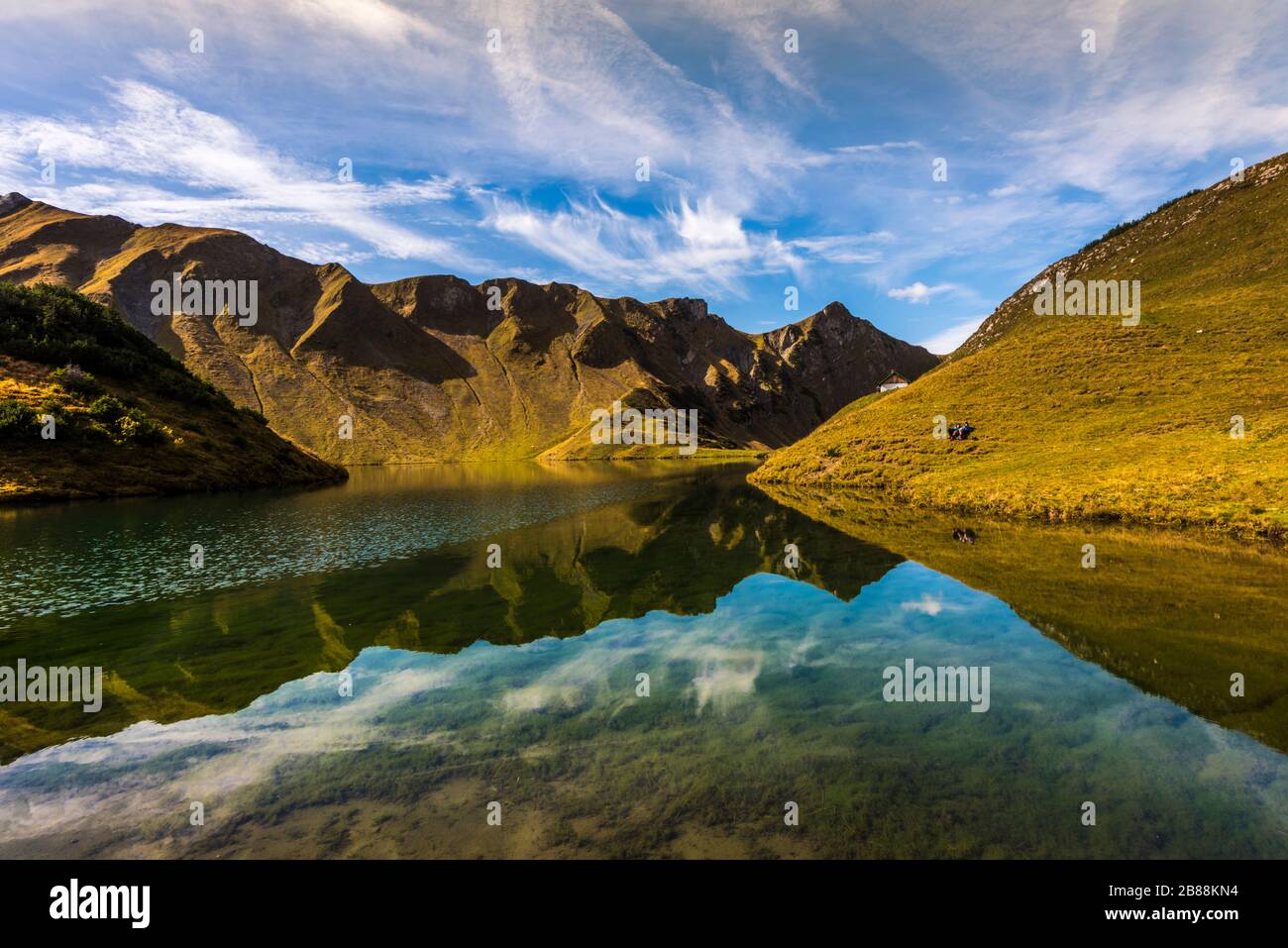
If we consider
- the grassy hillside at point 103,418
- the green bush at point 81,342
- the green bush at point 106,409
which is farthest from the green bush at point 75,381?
the green bush at point 106,409

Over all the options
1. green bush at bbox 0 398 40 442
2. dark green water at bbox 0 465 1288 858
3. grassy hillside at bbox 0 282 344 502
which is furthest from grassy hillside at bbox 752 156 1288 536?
→ green bush at bbox 0 398 40 442

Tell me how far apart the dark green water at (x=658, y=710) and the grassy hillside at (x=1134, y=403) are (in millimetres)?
12213

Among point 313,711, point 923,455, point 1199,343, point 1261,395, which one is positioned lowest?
point 313,711

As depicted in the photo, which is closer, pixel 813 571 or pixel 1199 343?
pixel 813 571

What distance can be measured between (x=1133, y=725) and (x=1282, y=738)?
9.12 ft

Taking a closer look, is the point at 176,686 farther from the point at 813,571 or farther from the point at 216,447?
the point at 216,447

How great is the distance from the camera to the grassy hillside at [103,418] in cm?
7581

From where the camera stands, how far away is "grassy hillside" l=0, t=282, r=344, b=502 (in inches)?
2985

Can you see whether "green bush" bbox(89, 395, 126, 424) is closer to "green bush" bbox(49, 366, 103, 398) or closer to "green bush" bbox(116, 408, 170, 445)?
"green bush" bbox(116, 408, 170, 445)

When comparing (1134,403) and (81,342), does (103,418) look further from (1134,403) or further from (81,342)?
(1134,403)

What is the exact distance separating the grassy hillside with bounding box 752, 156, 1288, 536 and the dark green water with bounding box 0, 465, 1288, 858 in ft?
40.1

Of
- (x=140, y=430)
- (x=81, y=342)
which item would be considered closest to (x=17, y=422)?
(x=140, y=430)
